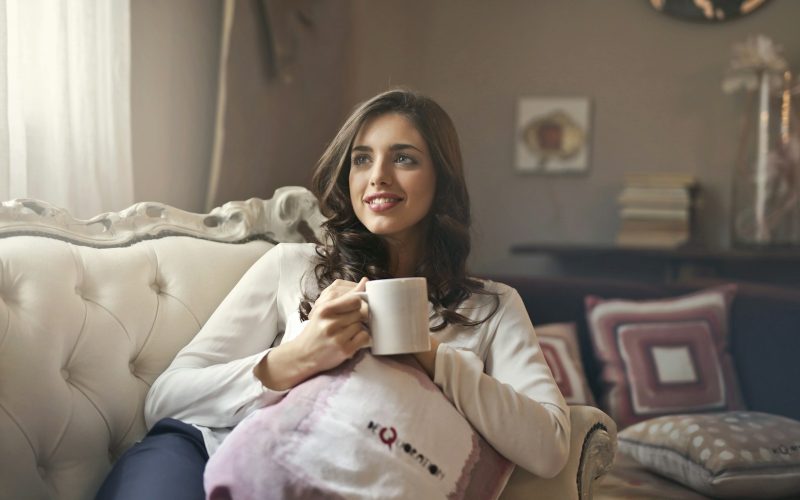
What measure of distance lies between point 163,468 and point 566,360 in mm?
1351

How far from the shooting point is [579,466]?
126 cm

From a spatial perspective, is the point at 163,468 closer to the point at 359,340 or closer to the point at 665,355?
the point at 359,340

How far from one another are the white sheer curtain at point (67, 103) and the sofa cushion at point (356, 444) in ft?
2.84

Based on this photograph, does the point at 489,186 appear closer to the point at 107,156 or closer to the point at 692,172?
the point at 692,172

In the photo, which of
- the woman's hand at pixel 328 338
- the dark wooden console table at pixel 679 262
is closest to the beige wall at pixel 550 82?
the dark wooden console table at pixel 679 262

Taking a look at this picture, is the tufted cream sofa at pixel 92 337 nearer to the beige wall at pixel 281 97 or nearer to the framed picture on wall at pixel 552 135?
the beige wall at pixel 281 97

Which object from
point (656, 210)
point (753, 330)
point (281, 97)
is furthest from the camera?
point (656, 210)

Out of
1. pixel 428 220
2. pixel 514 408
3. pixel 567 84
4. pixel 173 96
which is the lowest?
pixel 514 408

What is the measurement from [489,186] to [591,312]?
1318 mm

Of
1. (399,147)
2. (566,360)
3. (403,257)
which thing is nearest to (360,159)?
(399,147)

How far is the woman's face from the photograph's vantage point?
1.39m

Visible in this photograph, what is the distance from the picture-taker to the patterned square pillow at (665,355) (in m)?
2.23

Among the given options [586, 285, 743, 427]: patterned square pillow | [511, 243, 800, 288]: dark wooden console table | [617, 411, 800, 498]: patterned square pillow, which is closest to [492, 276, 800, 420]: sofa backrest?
[586, 285, 743, 427]: patterned square pillow

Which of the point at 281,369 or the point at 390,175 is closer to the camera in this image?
the point at 281,369
